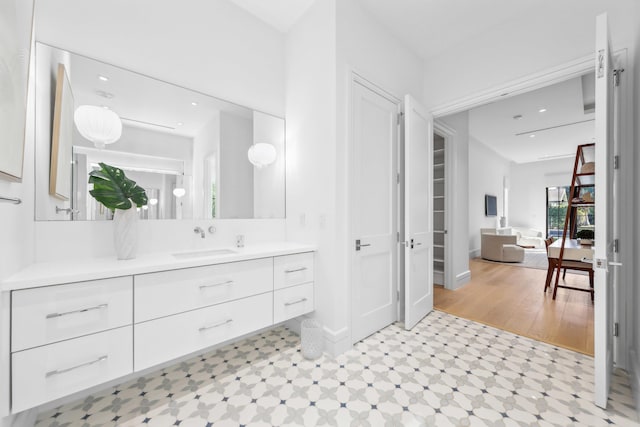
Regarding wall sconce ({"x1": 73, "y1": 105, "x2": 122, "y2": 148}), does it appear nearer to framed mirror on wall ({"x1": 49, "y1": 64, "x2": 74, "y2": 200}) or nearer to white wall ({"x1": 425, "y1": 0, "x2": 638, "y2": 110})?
framed mirror on wall ({"x1": 49, "y1": 64, "x2": 74, "y2": 200})

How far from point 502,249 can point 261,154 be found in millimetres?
6008

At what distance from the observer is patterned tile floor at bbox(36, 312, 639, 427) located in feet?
4.51

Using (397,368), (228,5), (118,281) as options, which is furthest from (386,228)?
(228,5)

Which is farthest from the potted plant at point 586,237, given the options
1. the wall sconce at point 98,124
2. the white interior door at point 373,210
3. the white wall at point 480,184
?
the wall sconce at point 98,124

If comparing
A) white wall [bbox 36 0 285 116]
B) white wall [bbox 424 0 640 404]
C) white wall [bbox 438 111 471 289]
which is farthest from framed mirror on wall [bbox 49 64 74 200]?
white wall [bbox 438 111 471 289]

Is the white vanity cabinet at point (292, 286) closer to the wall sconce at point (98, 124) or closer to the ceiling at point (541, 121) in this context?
the wall sconce at point (98, 124)

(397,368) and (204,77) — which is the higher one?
(204,77)

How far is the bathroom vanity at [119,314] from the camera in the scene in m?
1.05

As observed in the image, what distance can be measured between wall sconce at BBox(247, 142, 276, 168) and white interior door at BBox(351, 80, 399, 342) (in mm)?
807

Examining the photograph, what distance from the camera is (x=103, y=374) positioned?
121 centimetres

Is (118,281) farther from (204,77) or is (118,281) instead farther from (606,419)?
(606,419)

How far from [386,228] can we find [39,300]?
2331mm

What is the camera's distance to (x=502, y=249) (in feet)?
18.9

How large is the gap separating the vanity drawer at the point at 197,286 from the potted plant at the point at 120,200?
320 millimetres
